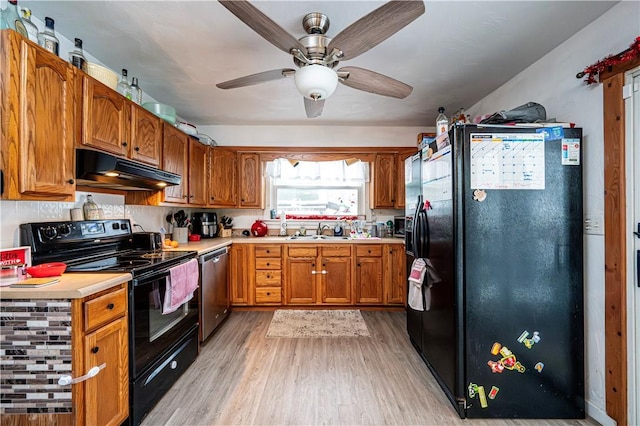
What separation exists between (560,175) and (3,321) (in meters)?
3.02

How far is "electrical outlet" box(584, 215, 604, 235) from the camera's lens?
1.64 metres

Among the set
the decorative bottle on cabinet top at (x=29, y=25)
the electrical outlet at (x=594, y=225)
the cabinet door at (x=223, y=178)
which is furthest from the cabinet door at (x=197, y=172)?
the electrical outlet at (x=594, y=225)

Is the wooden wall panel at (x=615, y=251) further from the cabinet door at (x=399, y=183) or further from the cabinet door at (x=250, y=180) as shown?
the cabinet door at (x=250, y=180)

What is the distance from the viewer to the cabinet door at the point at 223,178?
355 cm

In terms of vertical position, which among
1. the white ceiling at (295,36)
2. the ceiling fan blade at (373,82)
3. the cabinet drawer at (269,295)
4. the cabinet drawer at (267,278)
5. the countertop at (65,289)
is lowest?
the cabinet drawer at (269,295)

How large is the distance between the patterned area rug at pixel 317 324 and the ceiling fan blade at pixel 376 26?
8.30 ft

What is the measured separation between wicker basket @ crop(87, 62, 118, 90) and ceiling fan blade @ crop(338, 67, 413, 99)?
1.56 metres

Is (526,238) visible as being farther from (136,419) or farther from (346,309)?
(136,419)

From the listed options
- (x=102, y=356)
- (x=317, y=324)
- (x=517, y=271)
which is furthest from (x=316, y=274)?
(x=102, y=356)

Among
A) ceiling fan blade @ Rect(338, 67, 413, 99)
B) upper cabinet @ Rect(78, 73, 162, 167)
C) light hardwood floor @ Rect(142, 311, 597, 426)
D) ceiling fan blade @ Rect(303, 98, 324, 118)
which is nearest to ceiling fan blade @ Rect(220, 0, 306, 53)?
ceiling fan blade @ Rect(338, 67, 413, 99)

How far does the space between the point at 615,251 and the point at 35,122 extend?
10.3 ft

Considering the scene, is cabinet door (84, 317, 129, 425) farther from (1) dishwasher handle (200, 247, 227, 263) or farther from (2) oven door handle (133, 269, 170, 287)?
(1) dishwasher handle (200, 247, 227, 263)

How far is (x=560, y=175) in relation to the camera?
170 cm

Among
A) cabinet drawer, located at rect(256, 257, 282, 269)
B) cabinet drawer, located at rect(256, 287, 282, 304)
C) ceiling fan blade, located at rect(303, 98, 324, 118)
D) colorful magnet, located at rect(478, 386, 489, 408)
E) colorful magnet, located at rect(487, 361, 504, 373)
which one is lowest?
colorful magnet, located at rect(478, 386, 489, 408)
